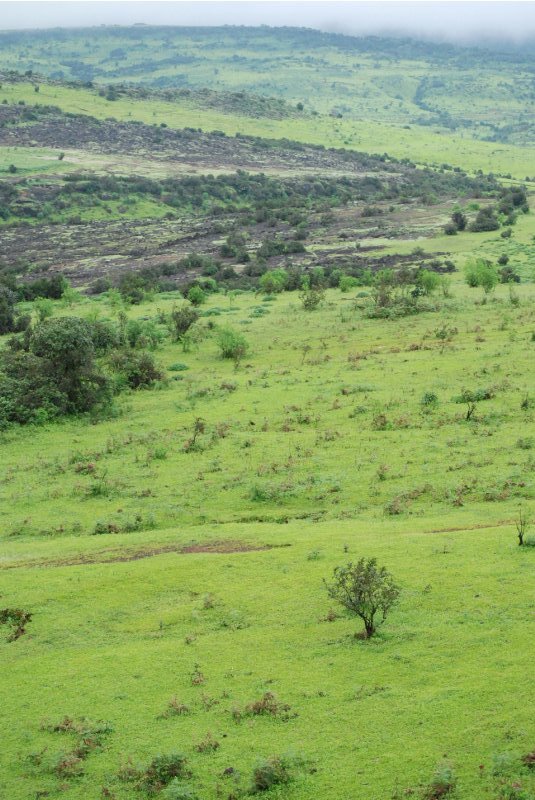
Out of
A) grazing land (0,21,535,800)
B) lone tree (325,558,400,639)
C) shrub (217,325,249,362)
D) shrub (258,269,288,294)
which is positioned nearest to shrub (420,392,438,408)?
grazing land (0,21,535,800)

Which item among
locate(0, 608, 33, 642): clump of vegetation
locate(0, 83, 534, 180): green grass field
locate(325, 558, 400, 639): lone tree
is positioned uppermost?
locate(0, 83, 534, 180): green grass field

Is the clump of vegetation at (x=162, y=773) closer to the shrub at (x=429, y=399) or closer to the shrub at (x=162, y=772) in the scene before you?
the shrub at (x=162, y=772)

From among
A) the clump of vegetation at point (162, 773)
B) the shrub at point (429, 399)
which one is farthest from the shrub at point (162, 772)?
the shrub at point (429, 399)

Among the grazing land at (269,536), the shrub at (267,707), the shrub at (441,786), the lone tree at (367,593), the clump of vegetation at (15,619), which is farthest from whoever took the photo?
the clump of vegetation at (15,619)

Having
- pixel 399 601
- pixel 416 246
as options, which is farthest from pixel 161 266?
pixel 399 601

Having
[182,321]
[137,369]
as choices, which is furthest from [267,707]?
[182,321]

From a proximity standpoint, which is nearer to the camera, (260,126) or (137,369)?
(137,369)

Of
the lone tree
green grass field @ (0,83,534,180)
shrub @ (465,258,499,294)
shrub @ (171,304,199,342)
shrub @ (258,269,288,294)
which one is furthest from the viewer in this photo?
green grass field @ (0,83,534,180)

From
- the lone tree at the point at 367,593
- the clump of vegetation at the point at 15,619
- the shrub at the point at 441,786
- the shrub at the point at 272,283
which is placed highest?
the lone tree at the point at 367,593

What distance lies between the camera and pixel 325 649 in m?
18.3

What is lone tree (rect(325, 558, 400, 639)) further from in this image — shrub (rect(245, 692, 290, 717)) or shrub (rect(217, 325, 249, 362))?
shrub (rect(217, 325, 249, 362))

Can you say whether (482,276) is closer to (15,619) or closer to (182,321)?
(182,321)

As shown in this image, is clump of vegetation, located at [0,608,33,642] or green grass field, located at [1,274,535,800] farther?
clump of vegetation, located at [0,608,33,642]

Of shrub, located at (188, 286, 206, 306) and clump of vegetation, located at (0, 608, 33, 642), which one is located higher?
clump of vegetation, located at (0, 608, 33, 642)
